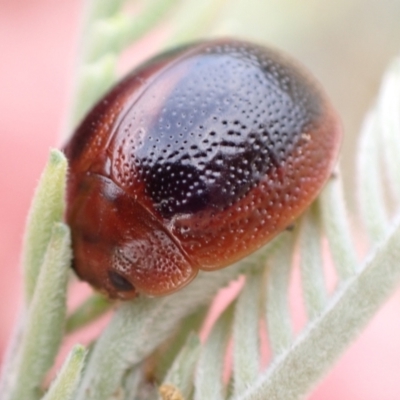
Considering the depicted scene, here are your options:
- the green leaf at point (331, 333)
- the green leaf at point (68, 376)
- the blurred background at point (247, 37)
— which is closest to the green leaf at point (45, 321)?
the green leaf at point (68, 376)

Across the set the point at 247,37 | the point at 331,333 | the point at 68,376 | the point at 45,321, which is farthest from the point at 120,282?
the point at 247,37

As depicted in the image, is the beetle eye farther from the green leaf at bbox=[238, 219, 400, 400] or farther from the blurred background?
the blurred background

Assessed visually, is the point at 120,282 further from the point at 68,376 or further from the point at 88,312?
the point at 68,376

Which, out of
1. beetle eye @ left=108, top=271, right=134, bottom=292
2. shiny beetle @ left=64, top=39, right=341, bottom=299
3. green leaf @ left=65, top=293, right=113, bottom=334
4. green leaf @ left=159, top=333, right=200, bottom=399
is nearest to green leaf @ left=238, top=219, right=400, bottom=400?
green leaf @ left=159, top=333, right=200, bottom=399

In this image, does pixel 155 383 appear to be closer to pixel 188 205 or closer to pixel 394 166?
pixel 188 205

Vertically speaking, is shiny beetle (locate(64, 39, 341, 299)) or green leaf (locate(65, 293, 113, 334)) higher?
shiny beetle (locate(64, 39, 341, 299))
